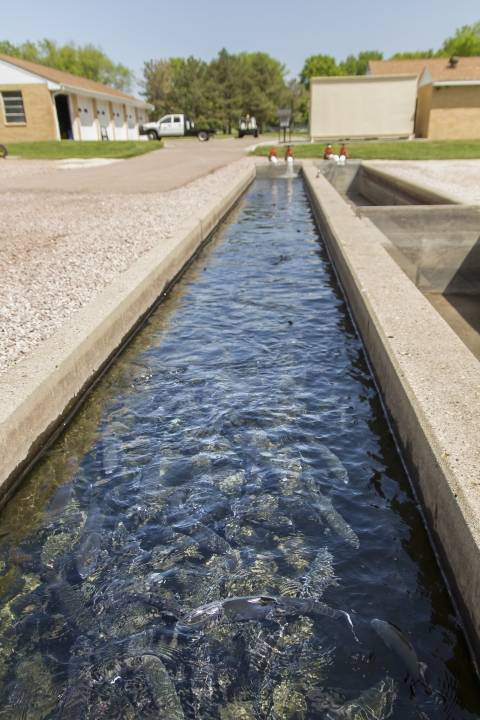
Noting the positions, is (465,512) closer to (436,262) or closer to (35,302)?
(35,302)

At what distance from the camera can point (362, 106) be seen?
124 feet

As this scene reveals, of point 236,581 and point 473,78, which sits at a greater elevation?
point 473,78

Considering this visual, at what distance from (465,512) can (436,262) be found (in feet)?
24.6

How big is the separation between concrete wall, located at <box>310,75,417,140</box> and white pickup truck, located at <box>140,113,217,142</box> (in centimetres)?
1453

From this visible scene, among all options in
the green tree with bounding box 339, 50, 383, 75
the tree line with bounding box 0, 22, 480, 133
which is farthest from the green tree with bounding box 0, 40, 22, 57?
the green tree with bounding box 339, 50, 383, 75

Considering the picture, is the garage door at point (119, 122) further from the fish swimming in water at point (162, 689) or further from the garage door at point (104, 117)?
the fish swimming in water at point (162, 689)

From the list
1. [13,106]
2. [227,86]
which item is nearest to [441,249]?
[13,106]

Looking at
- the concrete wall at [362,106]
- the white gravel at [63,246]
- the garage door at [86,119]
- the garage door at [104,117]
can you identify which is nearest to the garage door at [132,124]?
the garage door at [104,117]

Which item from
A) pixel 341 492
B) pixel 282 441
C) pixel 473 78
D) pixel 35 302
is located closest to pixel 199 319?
pixel 35 302

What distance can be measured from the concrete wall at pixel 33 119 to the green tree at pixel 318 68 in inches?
3153

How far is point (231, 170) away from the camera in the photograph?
2339 cm

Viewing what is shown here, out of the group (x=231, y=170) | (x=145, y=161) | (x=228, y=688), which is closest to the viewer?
(x=228, y=688)

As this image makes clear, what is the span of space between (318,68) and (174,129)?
7080cm

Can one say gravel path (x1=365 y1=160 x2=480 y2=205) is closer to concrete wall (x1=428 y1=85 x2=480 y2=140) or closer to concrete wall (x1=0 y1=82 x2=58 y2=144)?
concrete wall (x1=428 y1=85 x2=480 y2=140)
